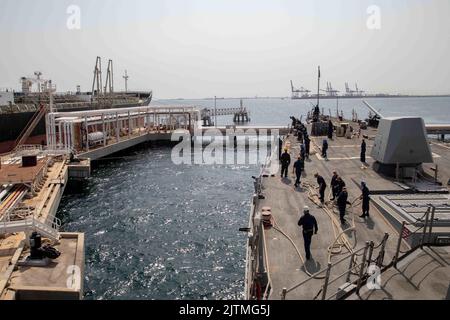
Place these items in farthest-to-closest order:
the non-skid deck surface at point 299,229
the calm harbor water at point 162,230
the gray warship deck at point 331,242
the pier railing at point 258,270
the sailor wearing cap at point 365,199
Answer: the calm harbor water at point 162,230, the sailor wearing cap at point 365,199, the pier railing at point 258,270, the non-skid deck surface at point 299,229, the gray warship deck at point 331,242

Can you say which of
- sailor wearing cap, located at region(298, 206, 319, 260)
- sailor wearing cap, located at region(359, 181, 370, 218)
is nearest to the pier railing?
sailor wearing cap, located at region(298, 206, 319, 260)

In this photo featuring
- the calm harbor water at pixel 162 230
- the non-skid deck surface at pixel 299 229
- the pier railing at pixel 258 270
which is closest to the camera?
the non-skid deck surface at pixel 299 229

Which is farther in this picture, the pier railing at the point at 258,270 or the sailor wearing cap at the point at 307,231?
the sailor wearing cap at the point at 307,231

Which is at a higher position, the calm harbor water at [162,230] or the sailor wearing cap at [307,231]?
the sailor wearing cap at [307,231]

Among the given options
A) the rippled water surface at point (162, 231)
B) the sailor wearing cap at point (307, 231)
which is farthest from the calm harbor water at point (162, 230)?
the sailor wearing cap at point (307, 231)

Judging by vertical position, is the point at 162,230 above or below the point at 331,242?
below

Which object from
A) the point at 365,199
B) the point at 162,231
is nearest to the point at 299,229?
the point at 365,199

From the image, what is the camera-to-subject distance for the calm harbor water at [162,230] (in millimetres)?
17000

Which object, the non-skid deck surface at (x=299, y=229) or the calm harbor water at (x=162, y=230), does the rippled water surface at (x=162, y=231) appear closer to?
the calm harbor water at (x=162, y=230)

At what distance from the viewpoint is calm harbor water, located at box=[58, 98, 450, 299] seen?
17000 millimetres

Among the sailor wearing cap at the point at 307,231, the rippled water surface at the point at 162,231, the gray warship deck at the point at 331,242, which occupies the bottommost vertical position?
the rippled water surface at the point at 162,231

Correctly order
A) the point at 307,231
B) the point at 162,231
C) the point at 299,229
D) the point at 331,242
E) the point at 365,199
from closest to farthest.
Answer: the point at 307,231
the point at 331,242
the point at 299,229
the point at 365,199
the point at 162,231

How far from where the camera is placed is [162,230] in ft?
78.1

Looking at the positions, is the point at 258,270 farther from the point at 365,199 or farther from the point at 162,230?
the point at 162,230
